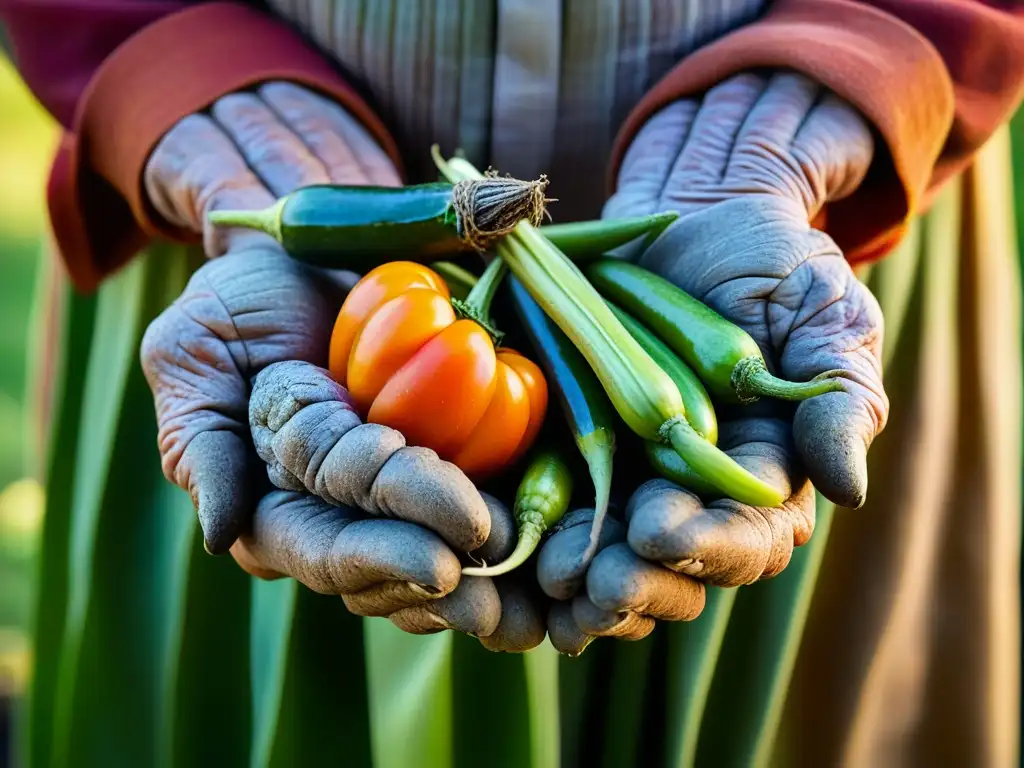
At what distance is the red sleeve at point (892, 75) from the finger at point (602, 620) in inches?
23.9

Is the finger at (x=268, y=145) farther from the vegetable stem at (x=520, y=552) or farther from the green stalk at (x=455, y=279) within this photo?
the vegetable stem at (x=520, y=552)

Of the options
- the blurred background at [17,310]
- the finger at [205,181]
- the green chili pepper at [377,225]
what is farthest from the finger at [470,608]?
the blurred background at [17,310]

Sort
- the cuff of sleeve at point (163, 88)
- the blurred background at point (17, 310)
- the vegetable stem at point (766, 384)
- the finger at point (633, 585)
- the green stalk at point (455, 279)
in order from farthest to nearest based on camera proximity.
→ the blurred background at point (17, 310) → the cuff of sleeve at point (163, 88) → the green stalk at point (455, 279) → the vegetable stem at point (766, 384) → the finger at point (633, 585)

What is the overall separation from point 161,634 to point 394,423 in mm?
688

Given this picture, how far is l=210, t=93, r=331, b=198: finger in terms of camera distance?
115 cm

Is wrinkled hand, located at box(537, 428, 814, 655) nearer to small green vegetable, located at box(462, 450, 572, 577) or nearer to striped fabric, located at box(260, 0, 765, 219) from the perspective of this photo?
small green vegetable, located at box(462, 450, 572, 577)

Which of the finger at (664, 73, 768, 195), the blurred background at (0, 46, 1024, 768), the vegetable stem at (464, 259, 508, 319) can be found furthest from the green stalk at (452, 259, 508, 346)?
the blurred background at (0, 46, 1024, 768)

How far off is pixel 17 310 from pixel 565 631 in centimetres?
313

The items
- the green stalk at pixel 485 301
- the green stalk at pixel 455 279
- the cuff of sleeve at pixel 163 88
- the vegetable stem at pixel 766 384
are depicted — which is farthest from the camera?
the cuff of sleeve at pixel 163 88

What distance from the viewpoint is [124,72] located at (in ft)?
4.07

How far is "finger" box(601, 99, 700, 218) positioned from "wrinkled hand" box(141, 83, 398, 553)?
262 millimetres

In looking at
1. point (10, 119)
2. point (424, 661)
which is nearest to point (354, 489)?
point (424, 661)

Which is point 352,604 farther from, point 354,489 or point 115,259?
point 115,259

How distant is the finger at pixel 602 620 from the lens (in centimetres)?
75
